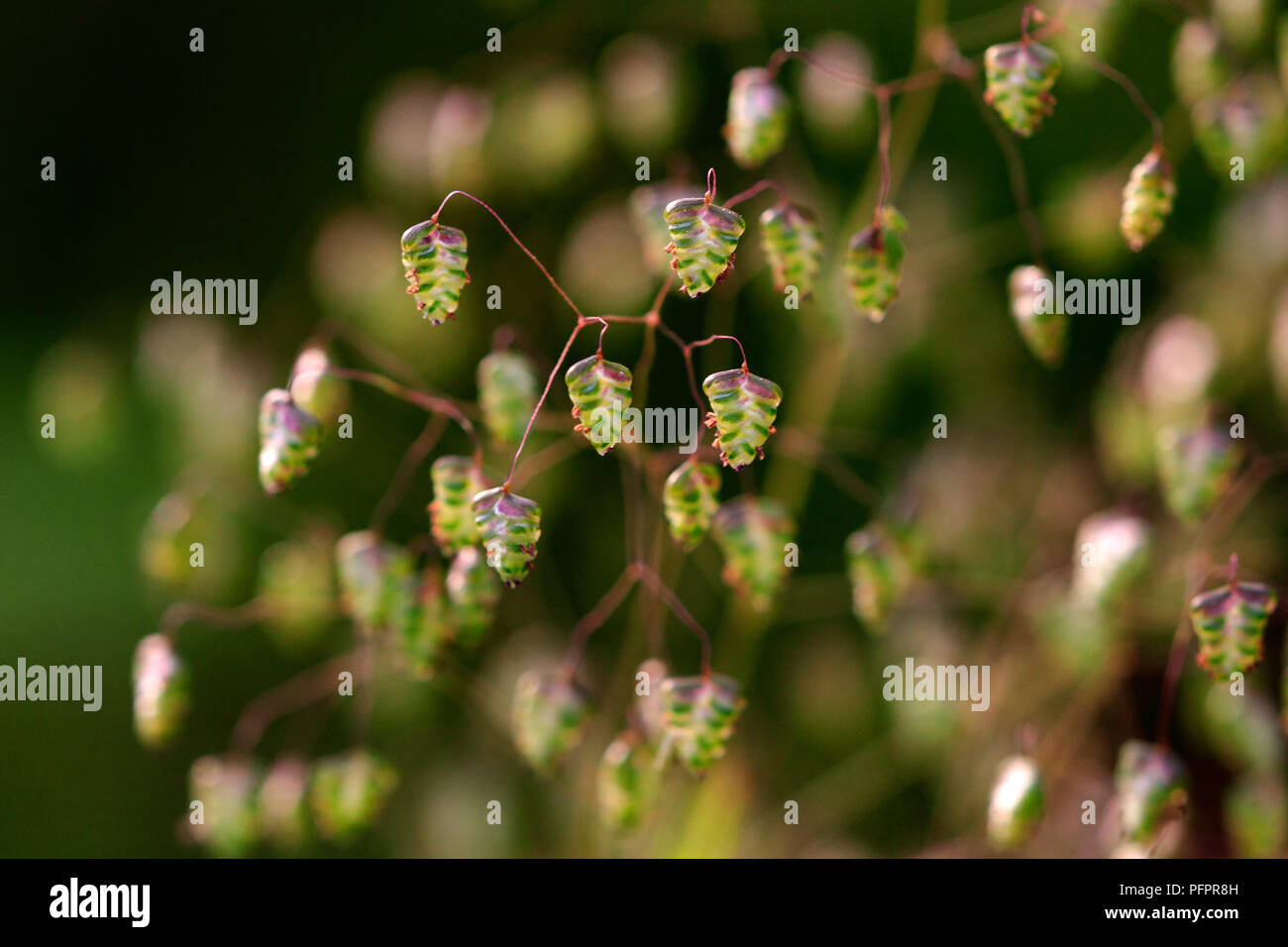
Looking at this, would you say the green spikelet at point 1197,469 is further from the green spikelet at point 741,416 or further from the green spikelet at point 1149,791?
the green spikelet at point 741,416

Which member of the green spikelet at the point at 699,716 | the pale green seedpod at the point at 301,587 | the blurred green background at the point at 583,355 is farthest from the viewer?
the blurred green background at the point at 583,355

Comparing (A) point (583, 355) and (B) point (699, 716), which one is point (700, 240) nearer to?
(B) point (699, 716)

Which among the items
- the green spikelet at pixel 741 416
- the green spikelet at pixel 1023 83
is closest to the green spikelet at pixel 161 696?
the green spikelet at pixel 741 416

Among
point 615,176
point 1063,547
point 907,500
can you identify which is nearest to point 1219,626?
point 907,500

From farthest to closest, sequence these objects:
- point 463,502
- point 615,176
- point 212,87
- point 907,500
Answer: point 212,87 → point 615,176 → point 907,500 → point 463,502

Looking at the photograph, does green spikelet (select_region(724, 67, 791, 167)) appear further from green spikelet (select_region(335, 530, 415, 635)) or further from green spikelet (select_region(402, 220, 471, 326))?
green spikelet (select_region(335, 530, 415, 635))
